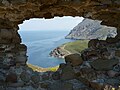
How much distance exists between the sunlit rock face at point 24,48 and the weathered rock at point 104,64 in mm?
33

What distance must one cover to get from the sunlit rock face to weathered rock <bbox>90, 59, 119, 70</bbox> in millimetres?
33

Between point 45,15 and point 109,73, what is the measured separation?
9.09ft

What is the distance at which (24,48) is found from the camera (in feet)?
28.5

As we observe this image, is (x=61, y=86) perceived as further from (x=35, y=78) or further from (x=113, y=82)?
(x=113, y=82)

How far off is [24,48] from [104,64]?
8.77 ft

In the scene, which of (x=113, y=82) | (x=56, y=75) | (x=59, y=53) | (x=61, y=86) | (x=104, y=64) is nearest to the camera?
(x=113, y=82)

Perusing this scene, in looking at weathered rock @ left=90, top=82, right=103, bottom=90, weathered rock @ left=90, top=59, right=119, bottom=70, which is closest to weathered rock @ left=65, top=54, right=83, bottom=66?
weathered rock @ left=90, top=59, right=119, bottom=70

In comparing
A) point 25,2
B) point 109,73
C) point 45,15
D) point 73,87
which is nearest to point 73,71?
point 73,87

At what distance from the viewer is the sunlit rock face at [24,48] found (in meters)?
7.73

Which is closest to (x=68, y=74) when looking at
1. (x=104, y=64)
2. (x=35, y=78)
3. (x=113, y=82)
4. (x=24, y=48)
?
(x=35, y=78)

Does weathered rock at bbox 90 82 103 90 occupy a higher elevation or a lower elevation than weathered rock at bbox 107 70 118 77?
lower

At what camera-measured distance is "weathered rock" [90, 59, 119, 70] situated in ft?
26.0

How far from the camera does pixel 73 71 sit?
330 inches

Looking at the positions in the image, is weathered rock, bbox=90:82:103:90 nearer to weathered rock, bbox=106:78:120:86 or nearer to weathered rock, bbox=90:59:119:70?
weathered rock, bbox=106:78:120:86
